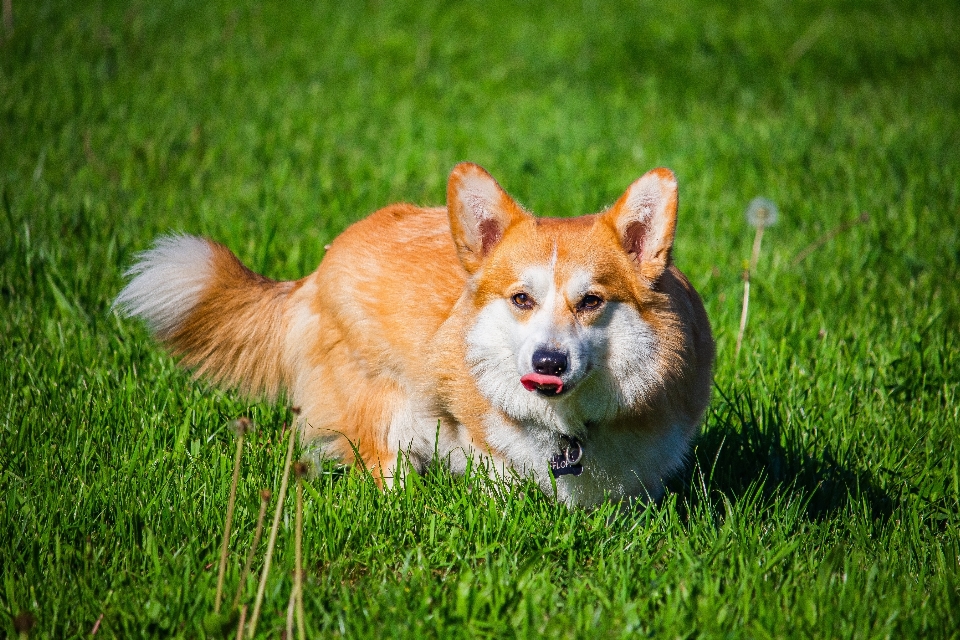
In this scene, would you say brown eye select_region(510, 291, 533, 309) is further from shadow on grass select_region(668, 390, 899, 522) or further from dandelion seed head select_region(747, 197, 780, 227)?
dandelion seed head select_region(747, 197, 780, 227)

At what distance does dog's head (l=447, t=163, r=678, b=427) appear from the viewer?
8.97ft

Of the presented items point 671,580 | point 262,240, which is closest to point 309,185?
point 262,240

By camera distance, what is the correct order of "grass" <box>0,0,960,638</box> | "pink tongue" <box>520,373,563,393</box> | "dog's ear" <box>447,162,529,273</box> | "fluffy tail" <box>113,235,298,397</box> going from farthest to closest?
1. "fluffy tail" <box>113,235,298,397</box>
2. "dog's ear" <box>447,162,529,273</box>
3. "pink tongue" <box>520,373,563,393</box>
4. "grass" <box>0,0,960,638</box>

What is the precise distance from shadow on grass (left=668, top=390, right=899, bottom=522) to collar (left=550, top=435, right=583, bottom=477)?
48cm

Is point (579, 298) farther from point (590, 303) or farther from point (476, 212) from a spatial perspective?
point (476, 212)

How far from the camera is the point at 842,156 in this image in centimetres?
629

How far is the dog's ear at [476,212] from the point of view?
2.85m

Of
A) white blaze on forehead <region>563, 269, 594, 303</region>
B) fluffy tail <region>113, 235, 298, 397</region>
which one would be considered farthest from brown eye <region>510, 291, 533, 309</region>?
fluffy tail <region>113, 235, 298, 397</region>

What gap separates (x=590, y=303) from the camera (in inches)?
108

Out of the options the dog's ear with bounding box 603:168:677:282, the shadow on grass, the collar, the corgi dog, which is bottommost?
the shadow on grass

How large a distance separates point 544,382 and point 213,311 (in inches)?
61.6

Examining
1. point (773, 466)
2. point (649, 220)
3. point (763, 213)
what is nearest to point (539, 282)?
point (649, 220)

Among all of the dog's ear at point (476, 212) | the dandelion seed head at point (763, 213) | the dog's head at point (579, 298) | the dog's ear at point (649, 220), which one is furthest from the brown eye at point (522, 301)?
the dandelion seed head at point (763, 213)

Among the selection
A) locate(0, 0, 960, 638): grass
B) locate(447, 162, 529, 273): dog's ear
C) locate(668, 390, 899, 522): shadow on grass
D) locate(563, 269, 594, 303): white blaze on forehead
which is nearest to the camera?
locate(0, 0, 960, 638): grass
